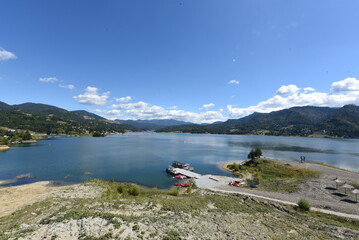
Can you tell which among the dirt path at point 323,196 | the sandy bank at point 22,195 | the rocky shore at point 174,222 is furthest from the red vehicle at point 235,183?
the sandy bank at point 22,195

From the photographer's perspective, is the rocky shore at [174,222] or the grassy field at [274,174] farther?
the grassy field at [274,174]

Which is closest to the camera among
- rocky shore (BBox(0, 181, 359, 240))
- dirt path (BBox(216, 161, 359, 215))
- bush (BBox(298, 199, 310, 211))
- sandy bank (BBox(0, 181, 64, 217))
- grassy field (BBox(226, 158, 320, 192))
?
rocky shore (BBox(0, 181, 359, 240))

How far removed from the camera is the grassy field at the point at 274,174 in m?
37.0

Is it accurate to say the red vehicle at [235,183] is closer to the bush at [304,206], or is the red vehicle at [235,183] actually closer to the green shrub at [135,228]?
the bush at [304,206]

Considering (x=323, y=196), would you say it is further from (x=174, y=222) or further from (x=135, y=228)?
(x=135, y=228)

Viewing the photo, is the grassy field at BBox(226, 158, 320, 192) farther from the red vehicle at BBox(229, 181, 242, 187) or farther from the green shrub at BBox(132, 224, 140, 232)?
the green shrub at BBox(132, 224, 140, 232)

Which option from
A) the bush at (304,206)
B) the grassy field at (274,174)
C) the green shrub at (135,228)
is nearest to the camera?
the green shrub at (135,228)

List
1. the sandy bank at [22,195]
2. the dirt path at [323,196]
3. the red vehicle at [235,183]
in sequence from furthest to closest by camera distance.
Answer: the red vehicle at [235,183], the sandy bank at [22,195], the dirt path at [323,196]

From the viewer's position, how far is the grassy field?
121 feet

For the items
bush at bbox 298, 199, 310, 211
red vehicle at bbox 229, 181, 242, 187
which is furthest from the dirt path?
red vehicle at bbox 229, 181, 242, 187

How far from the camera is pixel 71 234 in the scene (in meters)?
13.0

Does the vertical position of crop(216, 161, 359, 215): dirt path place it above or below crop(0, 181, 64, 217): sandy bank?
above

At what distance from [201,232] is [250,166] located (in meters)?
49.1

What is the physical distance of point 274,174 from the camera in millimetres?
49906
